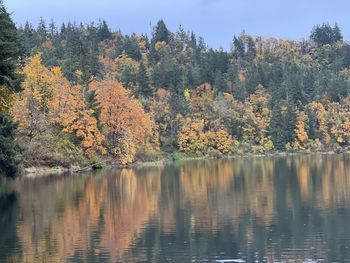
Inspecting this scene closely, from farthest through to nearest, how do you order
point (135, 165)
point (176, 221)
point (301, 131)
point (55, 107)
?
point (301, 131), point (135, 165), point (55, 107), point (176, 221)

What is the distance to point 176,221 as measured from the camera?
3481 centimetres

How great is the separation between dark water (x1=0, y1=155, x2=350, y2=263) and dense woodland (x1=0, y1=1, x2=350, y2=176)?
9067mm

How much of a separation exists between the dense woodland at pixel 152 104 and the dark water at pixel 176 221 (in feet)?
29.7

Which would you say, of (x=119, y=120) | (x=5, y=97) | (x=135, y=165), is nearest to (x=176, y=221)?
(x=5, y=97)

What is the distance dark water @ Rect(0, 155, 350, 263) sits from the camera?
2605cm

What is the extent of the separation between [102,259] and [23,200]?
22462 mm

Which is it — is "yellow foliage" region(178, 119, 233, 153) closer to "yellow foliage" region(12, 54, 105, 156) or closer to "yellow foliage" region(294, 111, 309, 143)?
"yellow foliage" region(294, 111, 309, 143)

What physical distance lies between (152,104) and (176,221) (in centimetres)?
9644

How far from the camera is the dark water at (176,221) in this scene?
2605 cm

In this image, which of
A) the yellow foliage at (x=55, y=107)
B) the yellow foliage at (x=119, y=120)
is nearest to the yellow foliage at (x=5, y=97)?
the yellow foliage at (x=55, y=107)

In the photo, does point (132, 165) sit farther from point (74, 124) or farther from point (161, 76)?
point (161, 76)

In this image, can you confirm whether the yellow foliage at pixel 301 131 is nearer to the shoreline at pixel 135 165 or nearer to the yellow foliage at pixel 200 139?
the shoreline at pixel 135 165

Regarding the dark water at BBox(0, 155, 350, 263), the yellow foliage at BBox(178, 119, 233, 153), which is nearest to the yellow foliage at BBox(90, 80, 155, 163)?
the yellow foliage at BBox(178, 119, 233, 153)

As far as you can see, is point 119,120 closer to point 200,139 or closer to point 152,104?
point 200,139
